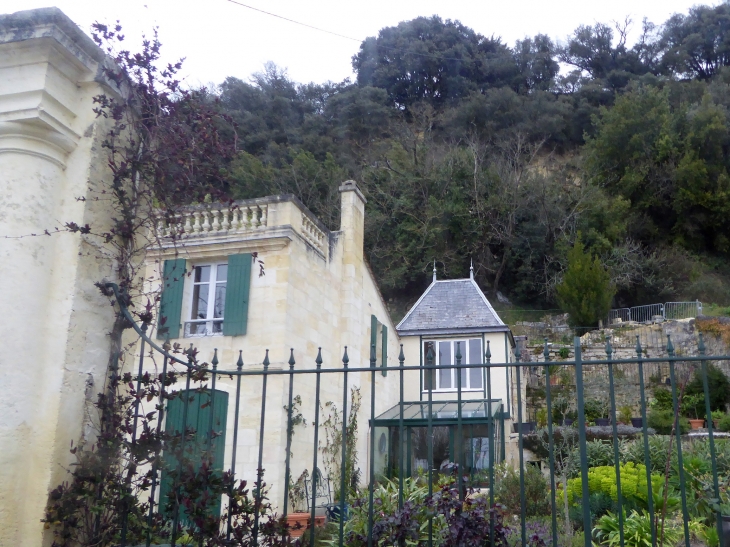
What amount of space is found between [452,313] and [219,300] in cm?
955

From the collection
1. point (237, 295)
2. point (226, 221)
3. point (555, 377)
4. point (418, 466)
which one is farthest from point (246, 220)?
point (555, 377)

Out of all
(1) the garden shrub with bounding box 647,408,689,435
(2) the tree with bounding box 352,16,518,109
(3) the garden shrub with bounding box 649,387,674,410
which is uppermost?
(2) the tree with bounding box 352,16,518,109

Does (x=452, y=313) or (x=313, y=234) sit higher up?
(x=313, y=234)

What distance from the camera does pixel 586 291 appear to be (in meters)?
25.9

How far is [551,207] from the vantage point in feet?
98.0

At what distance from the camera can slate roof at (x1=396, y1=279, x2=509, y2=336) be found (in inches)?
746

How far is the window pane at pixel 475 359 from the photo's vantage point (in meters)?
18.5

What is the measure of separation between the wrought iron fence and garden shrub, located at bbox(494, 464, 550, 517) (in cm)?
3

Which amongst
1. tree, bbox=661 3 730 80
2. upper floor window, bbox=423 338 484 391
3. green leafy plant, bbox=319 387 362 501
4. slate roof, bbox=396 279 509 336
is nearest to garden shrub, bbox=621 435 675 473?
green leafy plant, bbox=319 387 362 501

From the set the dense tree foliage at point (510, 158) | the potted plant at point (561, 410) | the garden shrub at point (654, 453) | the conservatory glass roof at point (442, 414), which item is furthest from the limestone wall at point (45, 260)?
the dense tree foliage at point (510, 158)

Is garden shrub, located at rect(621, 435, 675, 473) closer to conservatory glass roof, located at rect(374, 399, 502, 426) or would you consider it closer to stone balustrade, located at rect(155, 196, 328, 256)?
conservatory glass roof, located at rect(374, 399, 502, 426)

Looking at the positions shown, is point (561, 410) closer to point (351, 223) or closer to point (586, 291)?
point (586, 291)

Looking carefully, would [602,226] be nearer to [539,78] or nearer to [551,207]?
[551,207]

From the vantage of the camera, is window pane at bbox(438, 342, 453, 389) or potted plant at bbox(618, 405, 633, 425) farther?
potted plant at bbox(618, 405, 633, 425)
